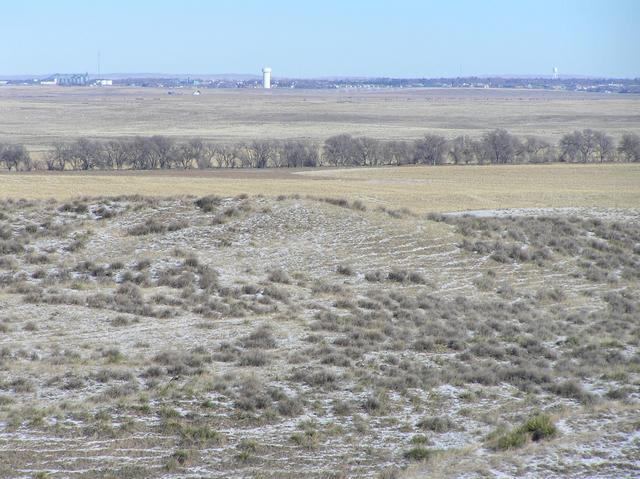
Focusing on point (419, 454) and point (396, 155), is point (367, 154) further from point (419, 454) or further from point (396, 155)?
point (419, 454)

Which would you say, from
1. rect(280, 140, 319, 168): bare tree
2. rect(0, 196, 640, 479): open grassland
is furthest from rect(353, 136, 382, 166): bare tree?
rect(0, 196, 640, 479): open grassland

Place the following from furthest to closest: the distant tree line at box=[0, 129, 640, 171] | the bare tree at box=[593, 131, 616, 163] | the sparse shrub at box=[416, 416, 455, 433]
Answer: the bare tree at box=[593, 131, 616, 163] < the distant tree line at box=[0, 129, 640, 171] < the sparse shrub at box=[416, 416, 455, 433]

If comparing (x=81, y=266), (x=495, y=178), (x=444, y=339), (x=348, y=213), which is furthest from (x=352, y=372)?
(x=495, y=178)

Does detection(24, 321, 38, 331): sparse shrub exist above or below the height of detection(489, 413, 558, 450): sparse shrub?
below

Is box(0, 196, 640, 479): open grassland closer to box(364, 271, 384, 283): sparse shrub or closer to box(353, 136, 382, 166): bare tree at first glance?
box(364, 271, 384, 283): sparse shrub

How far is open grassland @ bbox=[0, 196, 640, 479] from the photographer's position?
13102mm

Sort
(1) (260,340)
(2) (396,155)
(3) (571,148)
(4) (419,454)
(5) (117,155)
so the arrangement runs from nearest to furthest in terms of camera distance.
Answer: (4) (419,454) → (1) (260,340) → (5) (117,155) → (2) (396,155) → (3) (571,148)

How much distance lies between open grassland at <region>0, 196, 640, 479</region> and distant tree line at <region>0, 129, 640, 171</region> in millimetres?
36393

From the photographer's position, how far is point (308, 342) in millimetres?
19688

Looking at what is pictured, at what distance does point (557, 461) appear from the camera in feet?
41.6

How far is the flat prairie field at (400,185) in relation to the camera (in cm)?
4838

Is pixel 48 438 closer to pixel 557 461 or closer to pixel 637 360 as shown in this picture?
pixel 557 461

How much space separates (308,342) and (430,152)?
197 ft

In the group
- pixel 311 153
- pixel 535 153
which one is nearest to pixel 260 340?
pixel 311 153
